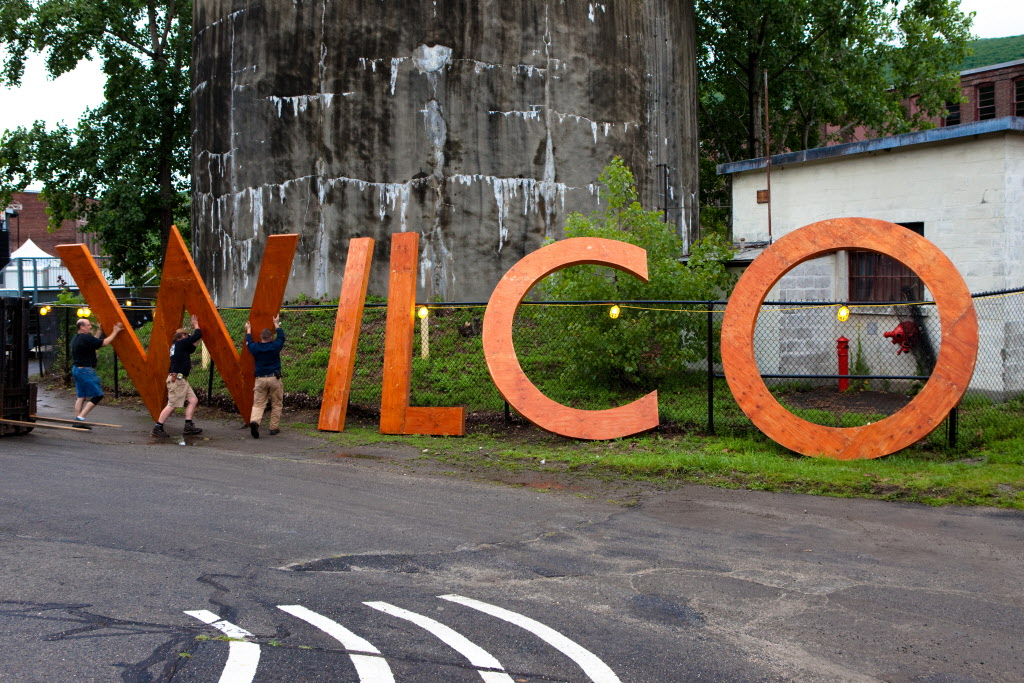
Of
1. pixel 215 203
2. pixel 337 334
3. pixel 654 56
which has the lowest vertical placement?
pixel 337 334

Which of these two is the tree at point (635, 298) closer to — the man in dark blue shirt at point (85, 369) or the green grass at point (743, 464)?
the green grass at point (743, 464)

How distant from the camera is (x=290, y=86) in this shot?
2267 centimetres

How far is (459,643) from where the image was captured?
5273 mm

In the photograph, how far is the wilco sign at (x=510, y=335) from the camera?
11.1 metres

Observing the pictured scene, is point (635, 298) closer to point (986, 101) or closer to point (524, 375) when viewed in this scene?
point (524, 375)

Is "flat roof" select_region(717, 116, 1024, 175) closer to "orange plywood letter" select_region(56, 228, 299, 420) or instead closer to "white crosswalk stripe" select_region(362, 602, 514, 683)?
"orange plywood letter" select_region(56, 228, 299, 420)

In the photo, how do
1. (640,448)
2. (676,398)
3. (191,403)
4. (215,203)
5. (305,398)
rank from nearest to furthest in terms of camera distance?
(640,448) < (191,403) < (676,398) < (305,398) < (215,203)

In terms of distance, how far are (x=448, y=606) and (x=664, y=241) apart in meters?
10.9

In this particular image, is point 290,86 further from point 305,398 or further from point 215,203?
point 305,398

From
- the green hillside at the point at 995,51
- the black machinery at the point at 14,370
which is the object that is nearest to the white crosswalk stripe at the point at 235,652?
the black machinery at the point at 14,370

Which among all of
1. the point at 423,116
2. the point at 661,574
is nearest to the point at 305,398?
the point at 423,116

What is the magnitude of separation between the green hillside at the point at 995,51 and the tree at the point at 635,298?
82551mm

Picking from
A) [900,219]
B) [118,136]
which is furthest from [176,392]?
[118,136]

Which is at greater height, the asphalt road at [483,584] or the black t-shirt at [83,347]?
the black t-shirt at [83,347]
